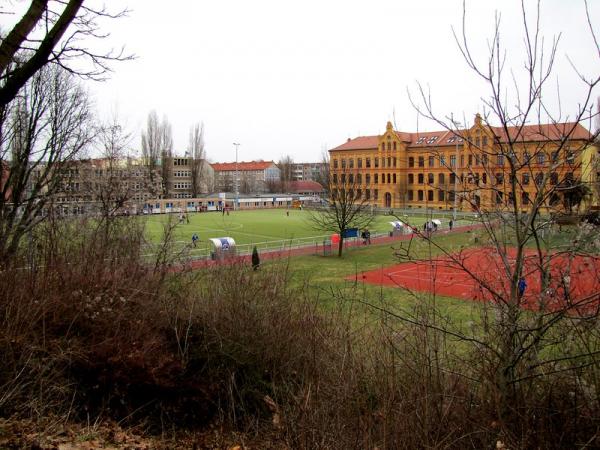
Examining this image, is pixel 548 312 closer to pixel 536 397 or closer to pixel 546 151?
pixel 536 397

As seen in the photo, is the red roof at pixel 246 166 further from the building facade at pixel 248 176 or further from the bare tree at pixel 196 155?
the bare tree at pixel 196 155

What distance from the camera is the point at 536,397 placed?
436 cm

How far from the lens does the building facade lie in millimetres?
132725

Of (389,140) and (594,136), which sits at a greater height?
(389,140)

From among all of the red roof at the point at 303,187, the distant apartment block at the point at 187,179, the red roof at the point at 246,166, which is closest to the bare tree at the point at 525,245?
the distant apartment block at the point at 187,179

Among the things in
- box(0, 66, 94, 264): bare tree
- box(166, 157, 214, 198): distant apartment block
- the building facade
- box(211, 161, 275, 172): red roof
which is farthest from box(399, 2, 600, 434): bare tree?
box(211, 161, 275, 172): red roof

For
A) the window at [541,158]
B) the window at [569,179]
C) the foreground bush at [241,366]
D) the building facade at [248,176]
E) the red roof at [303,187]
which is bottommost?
the foreground bush at [241,366]

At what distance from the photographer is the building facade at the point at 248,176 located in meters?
133

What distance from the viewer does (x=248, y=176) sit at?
149m

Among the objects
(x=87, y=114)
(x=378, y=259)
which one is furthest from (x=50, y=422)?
(x=378, y=259)

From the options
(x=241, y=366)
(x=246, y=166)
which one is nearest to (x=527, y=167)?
(x=241, y=366)

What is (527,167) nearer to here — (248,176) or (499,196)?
(499,196)

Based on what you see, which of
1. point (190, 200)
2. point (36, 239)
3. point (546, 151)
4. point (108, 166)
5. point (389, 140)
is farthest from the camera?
point (190, 200)

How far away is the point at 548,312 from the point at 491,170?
5.06 ft
